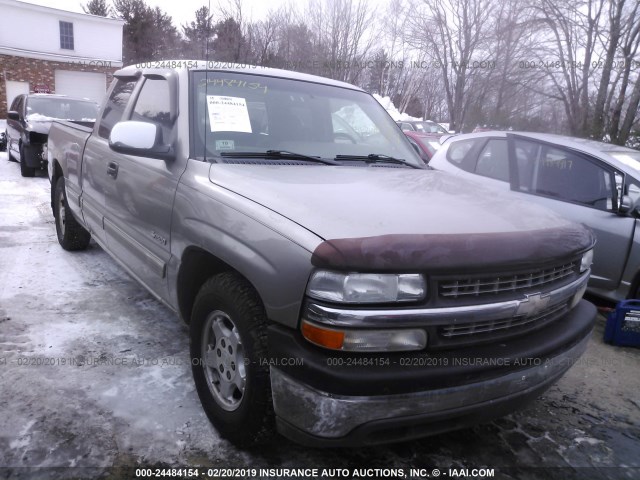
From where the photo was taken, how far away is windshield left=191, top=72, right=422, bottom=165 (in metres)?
2.76

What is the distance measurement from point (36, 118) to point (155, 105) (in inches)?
319

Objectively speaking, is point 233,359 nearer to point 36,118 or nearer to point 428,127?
point 36,118

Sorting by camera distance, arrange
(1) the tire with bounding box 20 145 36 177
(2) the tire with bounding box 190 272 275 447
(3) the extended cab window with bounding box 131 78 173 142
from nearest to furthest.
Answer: (2) the tire with bounding box 190 272 275 447
(3) the extended cab window with bounding box 131 78 173 142
(1) the tire with bounding box 20 145 36 177

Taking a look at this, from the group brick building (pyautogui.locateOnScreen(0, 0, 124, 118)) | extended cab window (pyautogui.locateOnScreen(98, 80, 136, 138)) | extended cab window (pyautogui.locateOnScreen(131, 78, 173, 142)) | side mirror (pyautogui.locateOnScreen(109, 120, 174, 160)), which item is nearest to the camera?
side mirror (pyautogui.locateOnScreen(109, 120, 174, 160))

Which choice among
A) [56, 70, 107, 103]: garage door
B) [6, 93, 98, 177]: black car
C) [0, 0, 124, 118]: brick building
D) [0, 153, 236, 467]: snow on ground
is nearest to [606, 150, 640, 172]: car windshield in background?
[0, 153, 236, 467]: snow on ground

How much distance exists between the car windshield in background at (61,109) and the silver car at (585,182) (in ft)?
27.3

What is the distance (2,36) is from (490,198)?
32.0 meters

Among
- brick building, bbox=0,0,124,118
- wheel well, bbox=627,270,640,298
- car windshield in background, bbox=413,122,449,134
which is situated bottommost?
wheel well, bbox=627,270,640,298

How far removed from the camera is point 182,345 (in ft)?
11.0

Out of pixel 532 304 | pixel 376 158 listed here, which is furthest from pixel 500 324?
pixel 376 158

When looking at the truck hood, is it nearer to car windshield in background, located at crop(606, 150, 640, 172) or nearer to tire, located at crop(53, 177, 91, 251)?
car windshield in background, located at crop(606, 150, 640, 172)

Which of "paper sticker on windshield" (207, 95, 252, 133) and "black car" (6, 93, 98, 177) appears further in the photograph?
"black car" (6, 93, 98, 177)

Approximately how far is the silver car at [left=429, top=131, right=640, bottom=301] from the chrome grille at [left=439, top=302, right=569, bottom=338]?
2.35 m

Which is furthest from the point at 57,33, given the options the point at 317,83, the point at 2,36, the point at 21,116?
the point at 317,83
